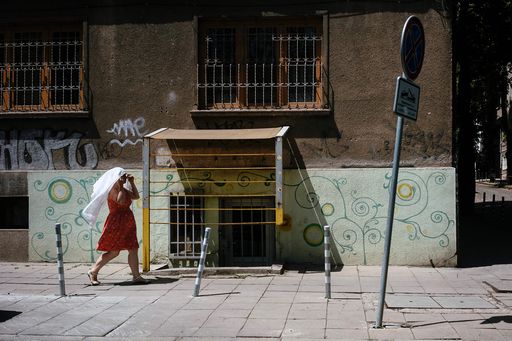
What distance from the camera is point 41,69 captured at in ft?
37.5

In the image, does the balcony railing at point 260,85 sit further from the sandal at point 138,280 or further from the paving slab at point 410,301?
the paving slab at point 410,301

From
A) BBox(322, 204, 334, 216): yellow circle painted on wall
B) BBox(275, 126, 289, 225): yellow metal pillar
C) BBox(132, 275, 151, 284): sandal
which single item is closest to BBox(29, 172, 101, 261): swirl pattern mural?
BBox(132, 275, 151, 284): sandal

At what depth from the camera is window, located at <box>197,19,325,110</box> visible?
11.0 metres

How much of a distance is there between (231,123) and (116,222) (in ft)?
9.68

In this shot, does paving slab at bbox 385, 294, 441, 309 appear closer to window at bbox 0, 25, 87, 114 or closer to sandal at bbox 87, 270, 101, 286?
sandal at bbox 87, 270, 101, 286

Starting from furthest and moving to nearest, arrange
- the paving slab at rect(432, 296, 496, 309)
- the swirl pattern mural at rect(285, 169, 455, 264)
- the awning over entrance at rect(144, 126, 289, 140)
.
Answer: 1. the swirl pattern mural at rect(285, 169, 455, 264)
2. the awning over entrance at rect(144, 126, 289, 140)
3. the paving slab at rect(432, 296, 496, 309)

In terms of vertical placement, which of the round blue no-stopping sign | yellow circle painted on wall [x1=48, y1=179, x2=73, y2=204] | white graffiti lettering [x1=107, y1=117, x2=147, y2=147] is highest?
the round blue no-stopping sign

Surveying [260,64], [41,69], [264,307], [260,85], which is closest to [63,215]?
[41,69]

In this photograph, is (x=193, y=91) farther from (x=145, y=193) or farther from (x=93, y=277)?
(x=93, y=277)

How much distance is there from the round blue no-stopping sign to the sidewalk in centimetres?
284

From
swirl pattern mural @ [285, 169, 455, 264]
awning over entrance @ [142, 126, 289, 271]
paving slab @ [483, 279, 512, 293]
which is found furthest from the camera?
awning over entrance @ [142, 126, 289, 271]

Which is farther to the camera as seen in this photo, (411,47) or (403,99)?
(411,47)

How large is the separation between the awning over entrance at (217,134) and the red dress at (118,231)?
4.79 feet

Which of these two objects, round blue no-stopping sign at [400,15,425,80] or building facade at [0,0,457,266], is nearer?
round blue no-stopping sign at [400,15,425,80]
